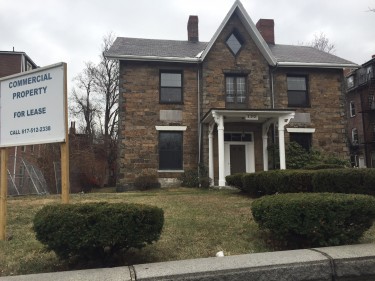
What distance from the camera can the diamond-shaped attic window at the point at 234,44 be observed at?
761 inches

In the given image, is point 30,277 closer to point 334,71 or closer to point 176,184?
point 176,184

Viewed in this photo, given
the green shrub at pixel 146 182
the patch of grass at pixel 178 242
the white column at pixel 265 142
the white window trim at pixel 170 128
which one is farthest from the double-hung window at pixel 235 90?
the patch of grass at pixel 178 242

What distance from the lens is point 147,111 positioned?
18.2 meters

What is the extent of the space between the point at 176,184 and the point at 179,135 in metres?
2.41

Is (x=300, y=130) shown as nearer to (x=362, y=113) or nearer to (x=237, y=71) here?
(x=237, y=71)

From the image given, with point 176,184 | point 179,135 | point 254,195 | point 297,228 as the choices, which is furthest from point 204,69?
point 297,228

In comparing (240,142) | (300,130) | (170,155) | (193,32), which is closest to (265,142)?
(240,142)

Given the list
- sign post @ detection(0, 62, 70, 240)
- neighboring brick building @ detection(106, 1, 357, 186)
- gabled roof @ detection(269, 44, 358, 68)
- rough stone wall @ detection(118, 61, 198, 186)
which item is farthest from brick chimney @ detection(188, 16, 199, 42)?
sign post @ detection(0, 62, 70, 240)

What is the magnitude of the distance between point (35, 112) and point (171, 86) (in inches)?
518

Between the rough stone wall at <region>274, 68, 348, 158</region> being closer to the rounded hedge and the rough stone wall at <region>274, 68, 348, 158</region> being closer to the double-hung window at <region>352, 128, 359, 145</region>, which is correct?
the rounded hedge

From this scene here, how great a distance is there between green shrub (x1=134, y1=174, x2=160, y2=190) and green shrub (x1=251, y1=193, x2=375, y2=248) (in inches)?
496

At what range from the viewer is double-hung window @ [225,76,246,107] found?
62.1ft

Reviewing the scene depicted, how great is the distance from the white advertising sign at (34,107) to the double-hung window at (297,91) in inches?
621

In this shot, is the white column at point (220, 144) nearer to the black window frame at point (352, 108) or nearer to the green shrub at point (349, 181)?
the green shrub at point (349, 181)
